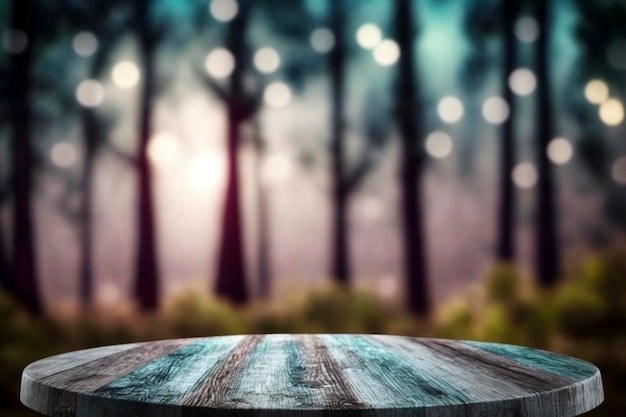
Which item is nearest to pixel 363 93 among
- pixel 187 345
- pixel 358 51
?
pixel 358 51

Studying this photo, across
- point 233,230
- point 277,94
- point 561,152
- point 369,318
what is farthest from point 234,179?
point 561,152

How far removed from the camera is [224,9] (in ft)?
11.6

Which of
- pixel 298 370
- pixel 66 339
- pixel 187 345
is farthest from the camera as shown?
pixel 66 339

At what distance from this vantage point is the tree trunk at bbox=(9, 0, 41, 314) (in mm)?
3453

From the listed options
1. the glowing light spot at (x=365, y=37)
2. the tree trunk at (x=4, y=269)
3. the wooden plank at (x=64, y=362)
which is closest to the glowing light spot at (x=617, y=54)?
the glowing light spot at (x=365, y=37)

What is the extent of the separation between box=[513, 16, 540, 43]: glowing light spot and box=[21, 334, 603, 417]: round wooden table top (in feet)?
7.64

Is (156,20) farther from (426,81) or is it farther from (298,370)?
(298,370)

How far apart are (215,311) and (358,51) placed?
4.44 ft

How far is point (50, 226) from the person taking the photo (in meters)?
3.48

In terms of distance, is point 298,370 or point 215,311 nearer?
point 298,370

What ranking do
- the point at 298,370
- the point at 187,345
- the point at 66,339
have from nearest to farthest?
the point at 298,370, the point at 187,345, the point at 66,339

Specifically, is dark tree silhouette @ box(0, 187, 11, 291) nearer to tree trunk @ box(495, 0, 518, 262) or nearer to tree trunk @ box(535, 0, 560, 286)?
tree trunk @ box(495, 0, 518, 262)

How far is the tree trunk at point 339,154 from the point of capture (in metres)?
3.46

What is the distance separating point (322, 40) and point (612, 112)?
1358 millimetres
